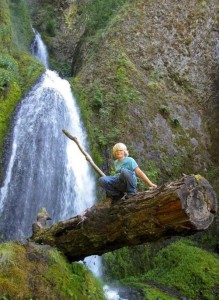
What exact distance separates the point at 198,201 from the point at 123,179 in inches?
41.7

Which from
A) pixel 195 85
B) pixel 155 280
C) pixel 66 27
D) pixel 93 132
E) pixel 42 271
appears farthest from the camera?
pixel 66 27

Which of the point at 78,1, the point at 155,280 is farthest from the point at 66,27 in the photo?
the point at 155,280

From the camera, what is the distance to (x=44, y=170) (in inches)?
459

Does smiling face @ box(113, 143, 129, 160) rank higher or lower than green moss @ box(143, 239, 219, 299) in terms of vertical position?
higher

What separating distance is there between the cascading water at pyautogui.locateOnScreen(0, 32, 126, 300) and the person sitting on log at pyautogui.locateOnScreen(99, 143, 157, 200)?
5.50 meters

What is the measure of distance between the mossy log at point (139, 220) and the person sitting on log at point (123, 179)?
0.43 feet

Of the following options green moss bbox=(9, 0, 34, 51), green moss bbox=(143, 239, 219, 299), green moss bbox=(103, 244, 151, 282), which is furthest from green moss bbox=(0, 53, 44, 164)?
green moss bbox=(143, 239, 219, 299)

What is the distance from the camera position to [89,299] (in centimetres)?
536

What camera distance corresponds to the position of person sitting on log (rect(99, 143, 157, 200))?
197 inches

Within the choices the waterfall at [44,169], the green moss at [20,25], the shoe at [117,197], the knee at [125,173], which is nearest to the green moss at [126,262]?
the waterfall at [44,169]

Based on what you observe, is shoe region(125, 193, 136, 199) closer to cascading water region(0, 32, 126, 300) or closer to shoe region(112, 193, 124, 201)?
shoe region(112, 193, 124, 201)

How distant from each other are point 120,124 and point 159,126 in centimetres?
173

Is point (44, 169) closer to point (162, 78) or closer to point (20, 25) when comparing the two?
point (162, 78)

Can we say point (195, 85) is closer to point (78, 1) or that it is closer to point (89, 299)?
point (78, 1)
